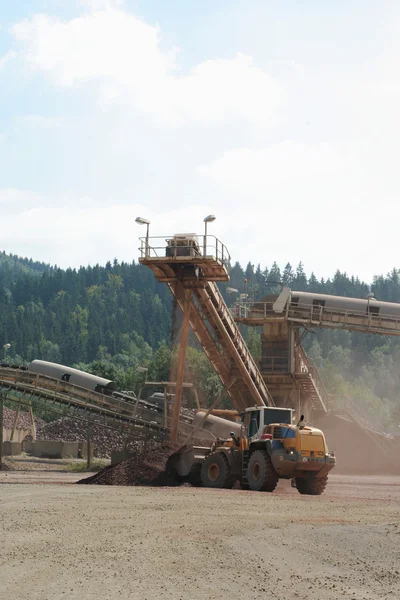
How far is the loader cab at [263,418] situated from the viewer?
88.9 ft

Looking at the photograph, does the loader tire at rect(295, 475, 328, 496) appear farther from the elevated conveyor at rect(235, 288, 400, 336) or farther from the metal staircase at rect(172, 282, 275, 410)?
the elevated conveyor at rect(235, 288, 400, 336)

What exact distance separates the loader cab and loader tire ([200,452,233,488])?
121 centimetres

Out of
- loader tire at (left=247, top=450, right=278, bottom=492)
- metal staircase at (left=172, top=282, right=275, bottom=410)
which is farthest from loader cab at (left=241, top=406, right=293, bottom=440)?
metal staircase at (left=172, top=282, right=275, bottom=410)

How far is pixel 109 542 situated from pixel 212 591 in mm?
3504

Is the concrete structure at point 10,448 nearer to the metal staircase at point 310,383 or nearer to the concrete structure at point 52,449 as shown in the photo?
the concrete structure at point 52,449

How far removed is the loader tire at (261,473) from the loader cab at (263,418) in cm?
92

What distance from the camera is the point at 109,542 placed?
14297 mm

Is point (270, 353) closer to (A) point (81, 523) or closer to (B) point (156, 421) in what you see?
(B) point (156, 421)

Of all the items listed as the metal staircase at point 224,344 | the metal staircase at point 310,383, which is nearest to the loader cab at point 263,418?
the metal staircase at point 224,344

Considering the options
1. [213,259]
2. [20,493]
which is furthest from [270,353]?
[20,493]

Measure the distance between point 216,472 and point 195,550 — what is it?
47.3 ft

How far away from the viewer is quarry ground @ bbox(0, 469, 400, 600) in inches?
449

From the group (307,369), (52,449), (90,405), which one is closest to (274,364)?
(307,369)

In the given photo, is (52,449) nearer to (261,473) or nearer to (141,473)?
(141,473)
